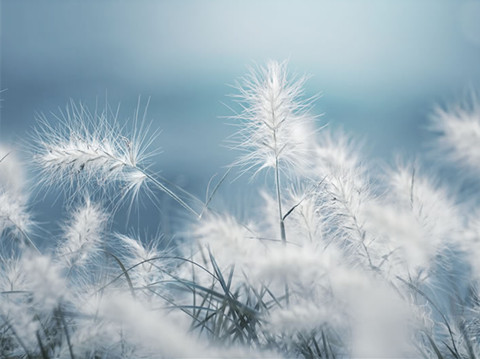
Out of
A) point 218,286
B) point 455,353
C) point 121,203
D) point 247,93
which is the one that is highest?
point 247,93

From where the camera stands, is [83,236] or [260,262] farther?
[83,236]

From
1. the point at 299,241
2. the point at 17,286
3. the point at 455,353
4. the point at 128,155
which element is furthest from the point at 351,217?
the point at 17,286

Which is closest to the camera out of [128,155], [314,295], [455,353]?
[314,295]

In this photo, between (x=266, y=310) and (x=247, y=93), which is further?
(x=247, y=93)

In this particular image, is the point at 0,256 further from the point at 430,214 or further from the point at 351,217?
the point at 430,214

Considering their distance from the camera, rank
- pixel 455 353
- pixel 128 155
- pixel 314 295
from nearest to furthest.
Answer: pixel 314 295 → pixel 455 353 → pixel 128 155

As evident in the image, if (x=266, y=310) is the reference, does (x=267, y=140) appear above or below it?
above

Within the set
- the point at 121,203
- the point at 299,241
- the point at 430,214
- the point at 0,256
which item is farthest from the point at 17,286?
the point at 430,214

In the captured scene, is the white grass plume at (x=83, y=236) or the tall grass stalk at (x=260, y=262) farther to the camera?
the white grass plume at (x=83, y=236)

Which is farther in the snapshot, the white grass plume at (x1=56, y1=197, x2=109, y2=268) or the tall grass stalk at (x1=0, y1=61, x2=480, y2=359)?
the white grass plume at (x1=56, y1=197, x2=109, y2=268)
